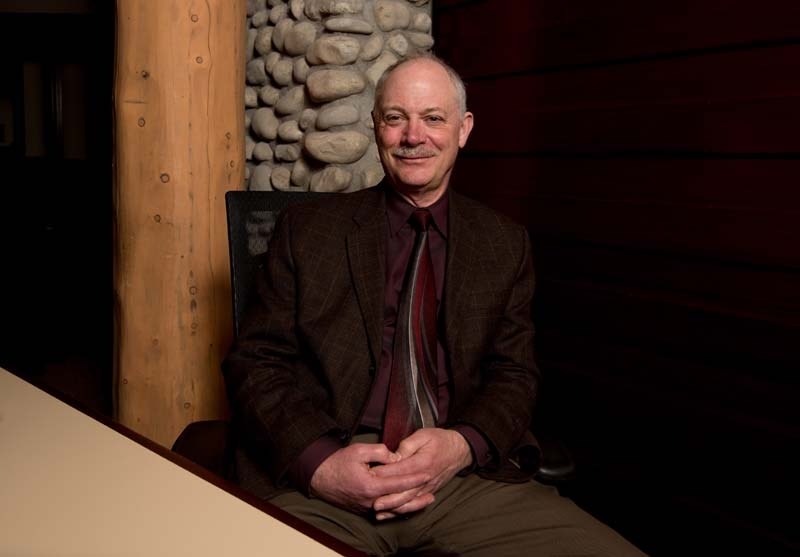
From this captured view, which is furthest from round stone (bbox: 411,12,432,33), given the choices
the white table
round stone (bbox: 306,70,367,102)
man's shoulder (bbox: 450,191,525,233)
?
the white table

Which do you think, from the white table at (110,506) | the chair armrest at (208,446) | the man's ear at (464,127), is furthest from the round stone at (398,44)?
the white table at (110,506)

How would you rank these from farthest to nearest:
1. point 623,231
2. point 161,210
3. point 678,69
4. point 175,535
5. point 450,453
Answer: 1. point 161,210
2. point 623,231
3. point 678,69
4. point 450,453
5. point 175,535

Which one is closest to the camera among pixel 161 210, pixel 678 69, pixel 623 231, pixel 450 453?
pixel 450 453

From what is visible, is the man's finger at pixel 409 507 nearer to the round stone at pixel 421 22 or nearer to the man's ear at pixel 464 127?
the man's ear at pixel 464 127

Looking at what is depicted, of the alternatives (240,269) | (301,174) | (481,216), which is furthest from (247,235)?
(301,174)

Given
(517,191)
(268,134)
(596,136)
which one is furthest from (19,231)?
(596,136)

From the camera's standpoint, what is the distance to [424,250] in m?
1.74

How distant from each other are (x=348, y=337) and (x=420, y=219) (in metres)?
0.32

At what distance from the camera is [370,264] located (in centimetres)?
169

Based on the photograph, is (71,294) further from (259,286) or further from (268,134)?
(259,286)

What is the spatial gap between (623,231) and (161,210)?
1414mm

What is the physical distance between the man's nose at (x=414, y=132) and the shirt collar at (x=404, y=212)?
15 cm

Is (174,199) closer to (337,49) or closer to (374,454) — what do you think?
(337,49)

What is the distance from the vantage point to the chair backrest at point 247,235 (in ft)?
5.98
